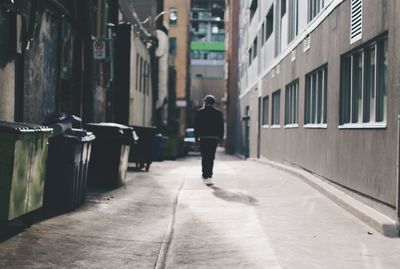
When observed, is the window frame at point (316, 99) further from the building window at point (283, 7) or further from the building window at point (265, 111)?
the building window at point (265, 111)

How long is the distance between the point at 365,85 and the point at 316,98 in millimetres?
4641

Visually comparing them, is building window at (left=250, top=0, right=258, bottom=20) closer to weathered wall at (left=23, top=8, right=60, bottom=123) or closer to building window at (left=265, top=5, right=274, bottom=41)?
building window at (left=265, top=5, right=274, bottom=41)

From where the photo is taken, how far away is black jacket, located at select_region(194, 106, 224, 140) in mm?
13878

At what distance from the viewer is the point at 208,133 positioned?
1392 cm

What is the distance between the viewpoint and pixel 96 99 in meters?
20.4

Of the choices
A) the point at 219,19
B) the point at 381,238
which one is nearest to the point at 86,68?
the point at 381,238

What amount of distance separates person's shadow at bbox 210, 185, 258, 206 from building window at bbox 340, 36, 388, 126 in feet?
6.90

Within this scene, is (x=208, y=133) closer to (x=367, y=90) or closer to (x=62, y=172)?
(x=367, y=90)

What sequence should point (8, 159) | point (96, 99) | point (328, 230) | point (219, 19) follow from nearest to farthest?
point (8, 159) → point (328, 230) → point (96, 99) → point (219, 19)

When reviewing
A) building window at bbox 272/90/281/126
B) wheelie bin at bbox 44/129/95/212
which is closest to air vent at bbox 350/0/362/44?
wheelie bin at bbox 44/129/95/212

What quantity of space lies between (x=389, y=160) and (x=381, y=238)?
50.4 inches

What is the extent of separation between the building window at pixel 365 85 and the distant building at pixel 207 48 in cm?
6864

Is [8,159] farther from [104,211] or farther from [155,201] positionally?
[155,201]

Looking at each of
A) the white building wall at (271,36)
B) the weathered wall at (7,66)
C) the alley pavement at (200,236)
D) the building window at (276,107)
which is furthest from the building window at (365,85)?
the building window at (276,107)
